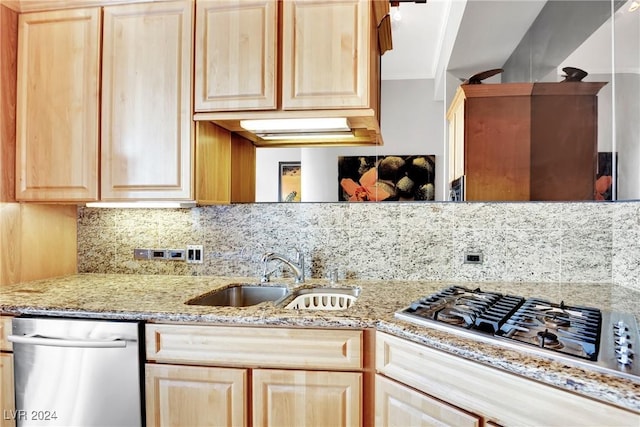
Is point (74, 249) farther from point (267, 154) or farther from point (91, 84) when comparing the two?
point (267, 154)

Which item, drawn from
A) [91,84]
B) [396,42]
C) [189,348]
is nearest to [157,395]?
[189,348]

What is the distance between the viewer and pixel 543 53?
6.06ft

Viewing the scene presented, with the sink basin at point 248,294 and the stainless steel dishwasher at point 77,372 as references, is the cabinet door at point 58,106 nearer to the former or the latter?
the stainless steel dishwasher at point 77,372

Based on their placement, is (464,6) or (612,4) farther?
(464,6)

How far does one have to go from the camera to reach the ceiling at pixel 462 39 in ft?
5.89

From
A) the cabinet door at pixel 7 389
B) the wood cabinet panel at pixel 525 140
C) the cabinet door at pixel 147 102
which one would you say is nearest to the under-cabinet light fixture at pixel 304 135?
the cabinet door at pixel 147 102

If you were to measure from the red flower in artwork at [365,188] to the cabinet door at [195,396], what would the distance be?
1.04 metres

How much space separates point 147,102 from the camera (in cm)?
169

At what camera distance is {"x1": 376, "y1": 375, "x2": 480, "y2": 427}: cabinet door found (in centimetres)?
105

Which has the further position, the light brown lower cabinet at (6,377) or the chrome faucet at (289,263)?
the chrome faucet at (289,263)

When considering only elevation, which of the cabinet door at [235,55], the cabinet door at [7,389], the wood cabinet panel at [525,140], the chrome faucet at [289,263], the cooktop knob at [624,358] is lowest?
the cabinet door at [7,389]

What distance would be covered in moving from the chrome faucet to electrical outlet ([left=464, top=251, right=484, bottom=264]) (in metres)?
0.86

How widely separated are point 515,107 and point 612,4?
23.1 inches

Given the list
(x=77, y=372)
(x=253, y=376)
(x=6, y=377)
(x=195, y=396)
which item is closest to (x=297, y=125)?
(x=253, y=376)
